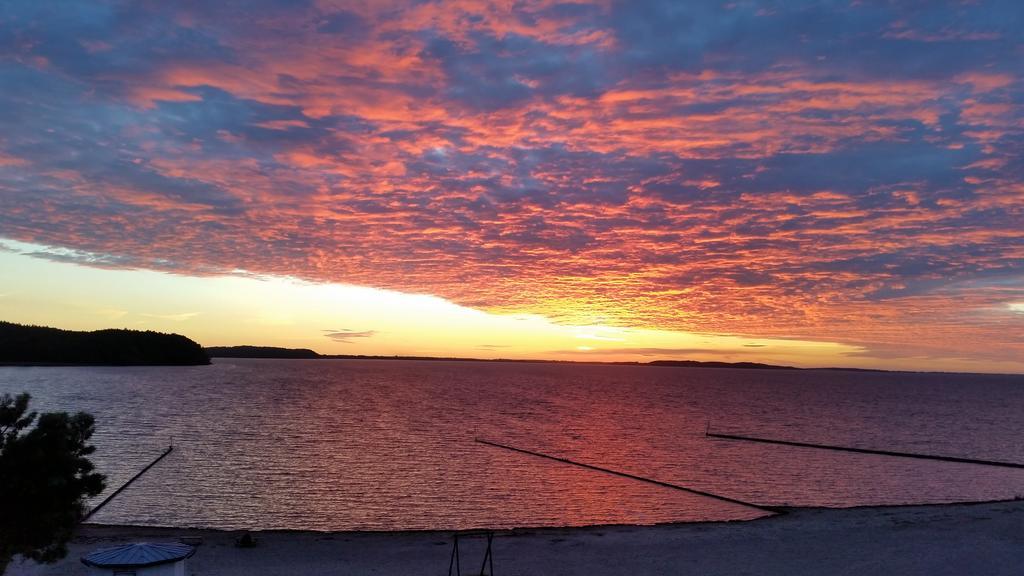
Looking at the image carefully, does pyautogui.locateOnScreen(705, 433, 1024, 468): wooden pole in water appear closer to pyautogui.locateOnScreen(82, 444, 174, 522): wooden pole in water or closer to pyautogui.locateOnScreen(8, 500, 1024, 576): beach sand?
pyautogui.locateOnScreen(8, 500, 1024, 576): beach sand

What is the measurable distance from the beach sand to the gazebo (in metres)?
8.09

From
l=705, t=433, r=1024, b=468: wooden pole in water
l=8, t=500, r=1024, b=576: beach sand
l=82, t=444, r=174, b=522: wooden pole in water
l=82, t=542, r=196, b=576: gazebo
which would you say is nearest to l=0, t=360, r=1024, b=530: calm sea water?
l=82, t=444, r=174, b=522: wooden pole in water

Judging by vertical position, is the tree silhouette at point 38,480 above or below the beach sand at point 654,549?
above

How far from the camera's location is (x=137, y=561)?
52.2 feet

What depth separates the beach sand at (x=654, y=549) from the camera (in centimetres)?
2453

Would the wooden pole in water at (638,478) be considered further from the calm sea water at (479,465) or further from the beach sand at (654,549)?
the beach sand at (654,549)

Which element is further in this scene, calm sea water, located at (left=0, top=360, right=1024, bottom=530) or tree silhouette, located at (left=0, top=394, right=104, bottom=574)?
calm sea water, located at (left=0, top=360, right=1024, bottom=530)

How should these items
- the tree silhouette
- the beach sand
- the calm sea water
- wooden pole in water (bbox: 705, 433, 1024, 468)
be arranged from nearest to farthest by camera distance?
the tree silhouette, the beach sand, the calm sea water, wooden pole in water (bbox: 705, 433, 1024, 468)

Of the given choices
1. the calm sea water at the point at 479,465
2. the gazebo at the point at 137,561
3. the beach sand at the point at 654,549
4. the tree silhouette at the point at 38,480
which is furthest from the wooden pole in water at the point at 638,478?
the tree silhouette at the point at 38,480

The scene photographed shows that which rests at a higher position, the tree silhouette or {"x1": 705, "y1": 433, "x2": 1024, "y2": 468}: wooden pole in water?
the tree silhouette

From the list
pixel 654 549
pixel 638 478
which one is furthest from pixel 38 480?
pixel 638 478

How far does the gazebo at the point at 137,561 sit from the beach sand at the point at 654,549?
8.09 metres

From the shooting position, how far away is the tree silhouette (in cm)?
1573

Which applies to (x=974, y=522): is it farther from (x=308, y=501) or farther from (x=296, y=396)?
(x=296, y=396)
